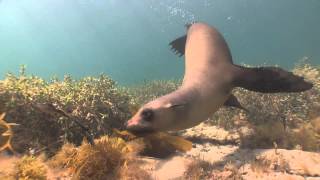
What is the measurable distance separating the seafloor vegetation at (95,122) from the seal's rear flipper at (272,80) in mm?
1083

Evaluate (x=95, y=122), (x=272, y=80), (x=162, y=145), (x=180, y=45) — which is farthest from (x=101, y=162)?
(x=180, y=45)

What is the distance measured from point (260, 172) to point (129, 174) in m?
2.02

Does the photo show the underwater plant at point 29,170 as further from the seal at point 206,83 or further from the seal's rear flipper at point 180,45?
the seal's rear flipper at point 180,45

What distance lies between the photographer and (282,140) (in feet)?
23.1

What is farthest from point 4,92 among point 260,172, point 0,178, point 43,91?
point 260,172

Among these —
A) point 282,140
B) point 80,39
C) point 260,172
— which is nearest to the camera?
point 260,172

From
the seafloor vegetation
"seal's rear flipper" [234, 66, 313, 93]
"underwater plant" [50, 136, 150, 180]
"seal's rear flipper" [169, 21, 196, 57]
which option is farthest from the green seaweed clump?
"seal's rear flipper" [234, 66, 313, 93]

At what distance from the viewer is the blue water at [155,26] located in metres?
83.8

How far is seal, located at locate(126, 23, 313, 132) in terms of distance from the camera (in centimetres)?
425

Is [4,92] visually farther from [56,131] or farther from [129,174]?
[129,174]

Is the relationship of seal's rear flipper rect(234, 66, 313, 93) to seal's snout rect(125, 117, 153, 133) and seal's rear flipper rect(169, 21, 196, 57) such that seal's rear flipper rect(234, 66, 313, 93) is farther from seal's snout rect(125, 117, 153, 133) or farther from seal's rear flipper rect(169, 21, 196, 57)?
Result: seal's rear flipper rect(169, 21, 196, 57)

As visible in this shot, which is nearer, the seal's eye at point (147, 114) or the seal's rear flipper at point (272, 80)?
the seal's eye at point (147, 114)

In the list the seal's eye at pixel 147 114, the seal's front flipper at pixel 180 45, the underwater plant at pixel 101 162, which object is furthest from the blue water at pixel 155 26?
the seal's eye at pixel 147 114

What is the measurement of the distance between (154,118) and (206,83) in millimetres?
1522
